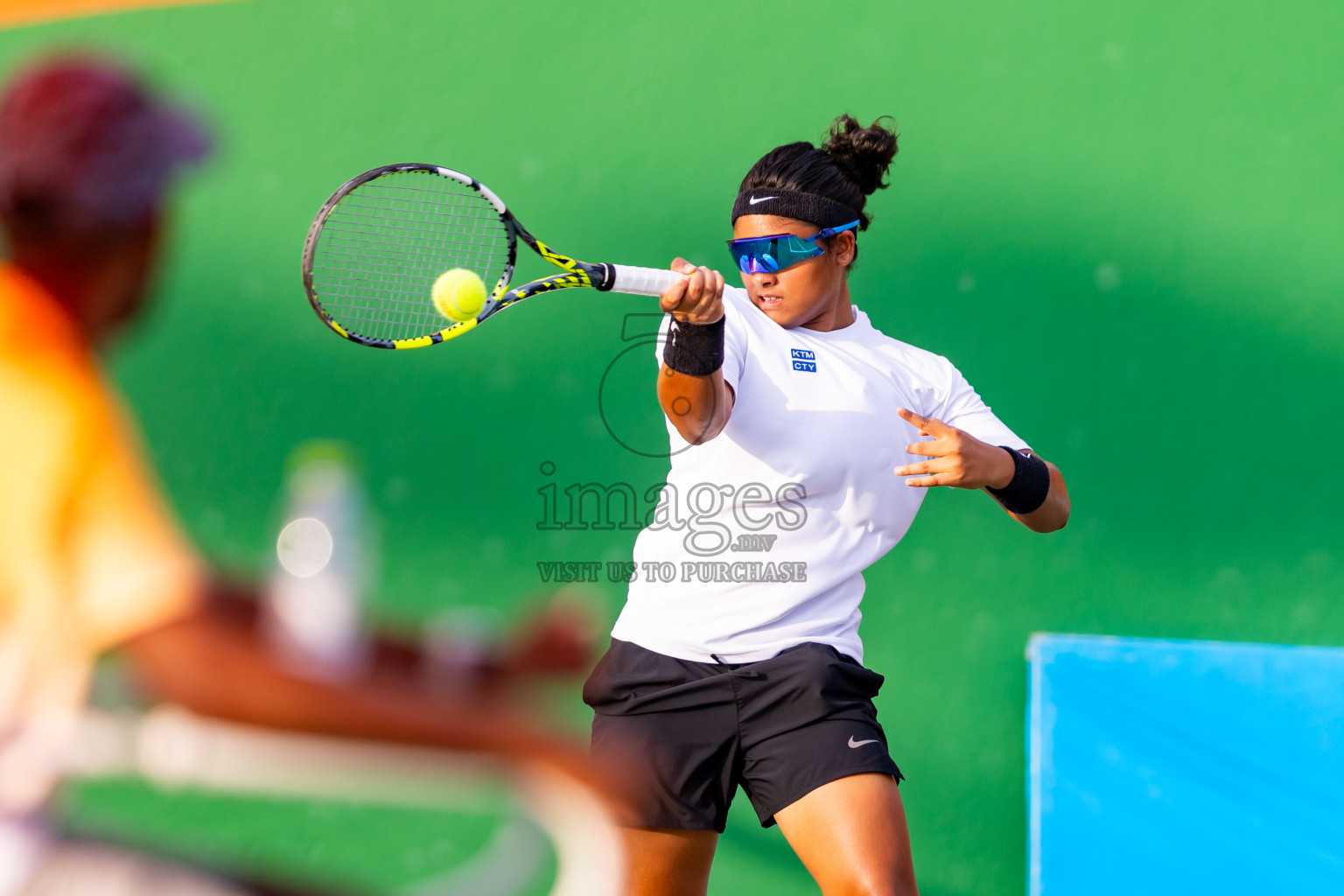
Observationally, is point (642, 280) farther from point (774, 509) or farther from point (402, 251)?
point (402, 251)

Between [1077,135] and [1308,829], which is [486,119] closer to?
[1077,135]

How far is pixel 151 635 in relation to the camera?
1.16 metres

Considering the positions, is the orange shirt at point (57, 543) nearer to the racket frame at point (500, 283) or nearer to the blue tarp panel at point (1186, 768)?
the racket frame at point (500, 283)

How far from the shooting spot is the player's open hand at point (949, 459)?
226 centimetres

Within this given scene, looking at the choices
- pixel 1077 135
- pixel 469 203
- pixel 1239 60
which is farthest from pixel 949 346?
pixel 469 203

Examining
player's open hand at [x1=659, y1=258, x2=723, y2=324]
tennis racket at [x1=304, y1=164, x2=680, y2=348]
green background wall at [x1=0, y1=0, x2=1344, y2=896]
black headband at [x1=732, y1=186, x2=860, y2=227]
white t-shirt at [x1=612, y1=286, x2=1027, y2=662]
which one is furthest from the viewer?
green background wall at [x1=0, y1=0, x2=1344, y2=896]

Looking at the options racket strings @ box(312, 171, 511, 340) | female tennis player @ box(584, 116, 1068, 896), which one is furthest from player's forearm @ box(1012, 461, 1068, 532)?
racket strings @ box(312, 171, 511, 340)

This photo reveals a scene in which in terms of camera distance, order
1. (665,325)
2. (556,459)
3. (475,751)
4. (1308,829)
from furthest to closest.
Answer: (556,459)
(1308,829)
(665,325)
(475,751)

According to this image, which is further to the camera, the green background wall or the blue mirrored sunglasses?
the green background wall

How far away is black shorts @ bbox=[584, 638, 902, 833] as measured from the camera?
2.28 metres

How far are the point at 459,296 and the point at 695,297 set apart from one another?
0.53 meters

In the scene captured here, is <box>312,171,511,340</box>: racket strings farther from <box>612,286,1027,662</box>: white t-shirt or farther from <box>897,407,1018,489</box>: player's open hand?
<box>897,407,1018,489</box>: player's open hand

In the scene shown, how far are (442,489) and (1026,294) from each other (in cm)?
156

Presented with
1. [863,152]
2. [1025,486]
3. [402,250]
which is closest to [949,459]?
[1025,486]
